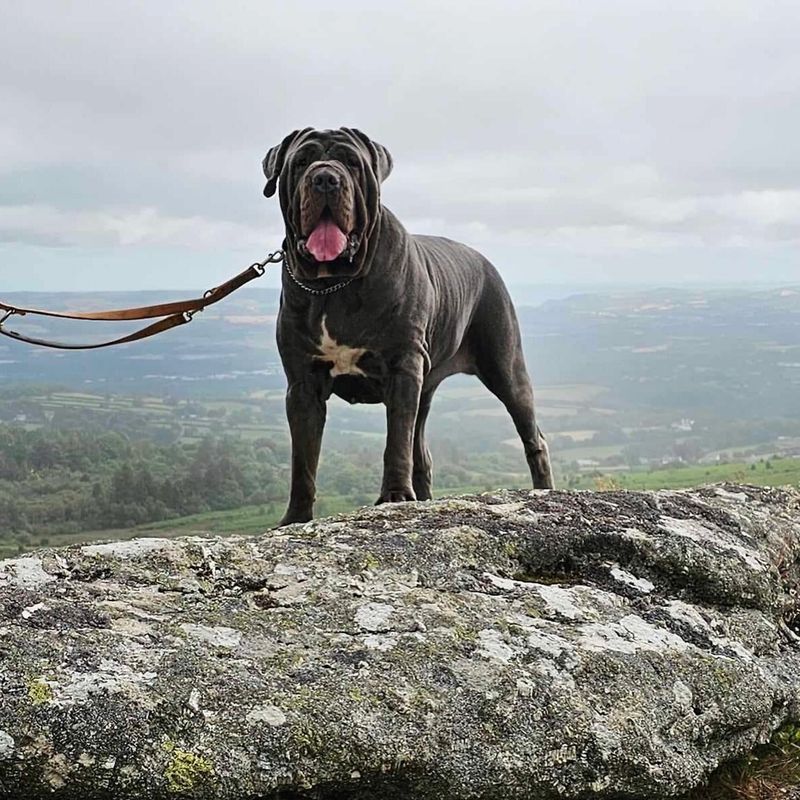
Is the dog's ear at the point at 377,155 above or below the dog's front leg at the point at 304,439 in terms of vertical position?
above

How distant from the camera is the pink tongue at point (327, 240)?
15.8 feet

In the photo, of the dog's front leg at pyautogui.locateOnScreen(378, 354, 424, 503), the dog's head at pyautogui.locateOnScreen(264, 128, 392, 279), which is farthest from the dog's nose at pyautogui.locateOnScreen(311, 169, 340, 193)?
the dog's front leg at pyautogui.locateOnScreen(378, 354, 424, 503)

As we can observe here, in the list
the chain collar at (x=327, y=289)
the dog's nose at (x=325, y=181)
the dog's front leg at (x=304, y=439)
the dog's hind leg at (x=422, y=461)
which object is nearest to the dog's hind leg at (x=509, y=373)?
the dog's hind leg at (x=422, y=461)

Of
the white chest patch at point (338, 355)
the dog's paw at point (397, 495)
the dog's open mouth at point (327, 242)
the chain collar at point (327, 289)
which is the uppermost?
the dog's open mouth at point (327, 242)

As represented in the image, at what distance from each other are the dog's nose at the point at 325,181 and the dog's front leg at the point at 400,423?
1004 mm

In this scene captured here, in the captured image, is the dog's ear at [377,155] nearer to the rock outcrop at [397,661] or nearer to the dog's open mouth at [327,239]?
the dog's open mouth at [327,239]

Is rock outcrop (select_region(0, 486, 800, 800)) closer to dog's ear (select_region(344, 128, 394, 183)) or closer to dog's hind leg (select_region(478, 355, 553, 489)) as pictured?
dog's ear (select_region(344, 128, 394, 183))

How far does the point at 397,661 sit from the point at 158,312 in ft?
9.96

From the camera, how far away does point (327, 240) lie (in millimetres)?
4805

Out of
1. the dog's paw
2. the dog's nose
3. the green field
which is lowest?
the green field

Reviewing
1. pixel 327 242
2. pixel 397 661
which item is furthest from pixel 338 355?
pixel 397 661

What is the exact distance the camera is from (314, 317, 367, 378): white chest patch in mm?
5191

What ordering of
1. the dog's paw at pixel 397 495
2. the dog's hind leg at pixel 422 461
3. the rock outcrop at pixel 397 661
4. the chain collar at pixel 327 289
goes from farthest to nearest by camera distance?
the dog's hind leg at pixel 422 461 < the dog's paw at pixel 397 495 < the chain collar at pixel 327 289 < the rock outcrop at pixel 397 661

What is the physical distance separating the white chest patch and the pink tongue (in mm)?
424
